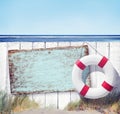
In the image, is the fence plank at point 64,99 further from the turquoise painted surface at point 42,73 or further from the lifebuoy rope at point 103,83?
the lifebuoy rope at point 103,83

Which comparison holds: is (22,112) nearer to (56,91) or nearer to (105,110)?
(56,91)

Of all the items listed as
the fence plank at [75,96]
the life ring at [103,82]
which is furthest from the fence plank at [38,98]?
the life ring at [103,82]

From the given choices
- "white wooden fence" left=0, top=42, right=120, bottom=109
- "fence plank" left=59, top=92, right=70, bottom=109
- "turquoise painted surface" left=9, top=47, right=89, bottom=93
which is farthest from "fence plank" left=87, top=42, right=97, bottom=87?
"fence plank" left=59, top=92, right=70, bottom=109

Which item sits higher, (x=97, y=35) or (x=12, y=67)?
(x=97, y=35)

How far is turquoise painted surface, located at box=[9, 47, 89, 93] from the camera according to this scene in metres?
7.44

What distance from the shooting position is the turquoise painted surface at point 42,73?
7438 millimetres

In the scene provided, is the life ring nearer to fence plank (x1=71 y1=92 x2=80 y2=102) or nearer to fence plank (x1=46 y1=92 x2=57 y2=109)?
fence plank (x1=71 y1=92 x2=80 y2=102)

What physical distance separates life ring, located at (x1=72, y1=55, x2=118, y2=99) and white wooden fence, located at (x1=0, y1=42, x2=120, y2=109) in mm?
242

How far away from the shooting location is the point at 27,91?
7.44 metres

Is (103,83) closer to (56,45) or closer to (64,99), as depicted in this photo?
(64,99)

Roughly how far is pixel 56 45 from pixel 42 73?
0.49 meters

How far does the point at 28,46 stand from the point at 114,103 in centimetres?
159

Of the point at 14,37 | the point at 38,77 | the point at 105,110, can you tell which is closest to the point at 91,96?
the point at 105,110

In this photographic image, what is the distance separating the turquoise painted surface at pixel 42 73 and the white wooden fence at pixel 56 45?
97 millimetres
